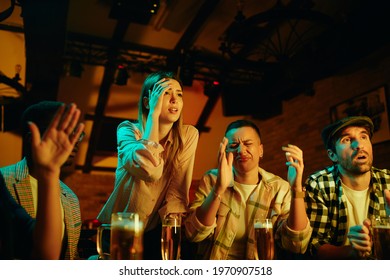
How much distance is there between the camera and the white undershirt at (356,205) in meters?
1.66

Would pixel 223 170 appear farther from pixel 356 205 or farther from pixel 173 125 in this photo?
pixel 356 205

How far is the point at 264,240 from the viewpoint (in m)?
1.16

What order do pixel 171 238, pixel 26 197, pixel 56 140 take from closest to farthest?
pixel 56 140, pixel 171 238, pixel 26 197

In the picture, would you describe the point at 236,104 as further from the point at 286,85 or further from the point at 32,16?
the point at 32,16

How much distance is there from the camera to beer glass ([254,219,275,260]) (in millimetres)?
1156

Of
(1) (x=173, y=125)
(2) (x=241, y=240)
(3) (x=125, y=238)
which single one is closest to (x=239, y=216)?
(2) (x=241, y=240)

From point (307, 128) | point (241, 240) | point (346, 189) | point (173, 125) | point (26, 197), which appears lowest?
point (241, 240)

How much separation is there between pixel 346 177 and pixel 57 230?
128 centimetres

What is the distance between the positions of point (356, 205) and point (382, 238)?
54 centimetres

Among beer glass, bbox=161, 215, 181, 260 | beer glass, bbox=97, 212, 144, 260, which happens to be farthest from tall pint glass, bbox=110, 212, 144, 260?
beer glass, bbox=161, 215, 181, 260

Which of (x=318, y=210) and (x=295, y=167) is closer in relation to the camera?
(x=295, y=167)

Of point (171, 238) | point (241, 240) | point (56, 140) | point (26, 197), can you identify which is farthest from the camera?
point (241, 240)

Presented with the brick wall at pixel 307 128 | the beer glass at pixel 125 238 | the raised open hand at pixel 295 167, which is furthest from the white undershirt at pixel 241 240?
the brick wall at pixel 307 128

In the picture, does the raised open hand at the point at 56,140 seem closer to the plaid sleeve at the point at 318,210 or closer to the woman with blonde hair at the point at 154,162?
the woman with blonde hair at the point at 154,162
